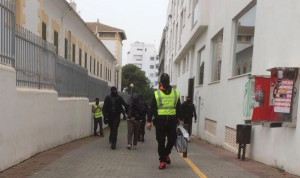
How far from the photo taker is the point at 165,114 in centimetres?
699

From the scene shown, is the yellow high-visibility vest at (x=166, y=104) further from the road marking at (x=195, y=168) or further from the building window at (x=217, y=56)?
the building window at (x=217, y=56)

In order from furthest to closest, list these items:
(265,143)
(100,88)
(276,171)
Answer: (100,88) → (265,143) → (276,171)

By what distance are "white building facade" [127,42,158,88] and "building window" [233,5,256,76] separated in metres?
115

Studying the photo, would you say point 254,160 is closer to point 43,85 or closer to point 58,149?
point 58,149

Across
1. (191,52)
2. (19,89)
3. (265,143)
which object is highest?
(191,52)

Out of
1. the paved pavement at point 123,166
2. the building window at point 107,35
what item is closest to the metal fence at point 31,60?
the paved pavement at point 123,166

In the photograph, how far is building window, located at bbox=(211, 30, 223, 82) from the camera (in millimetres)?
13867

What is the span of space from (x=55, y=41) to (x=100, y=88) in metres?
4.05

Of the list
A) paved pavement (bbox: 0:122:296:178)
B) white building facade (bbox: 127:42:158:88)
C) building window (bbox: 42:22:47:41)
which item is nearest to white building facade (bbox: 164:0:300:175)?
paved pavement (bbox: 0:122:296:178)

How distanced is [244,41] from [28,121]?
700cm

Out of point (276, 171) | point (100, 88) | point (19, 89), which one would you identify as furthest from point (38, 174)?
point (100, 88)

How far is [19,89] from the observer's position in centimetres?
711

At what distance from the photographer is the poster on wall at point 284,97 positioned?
715 cm

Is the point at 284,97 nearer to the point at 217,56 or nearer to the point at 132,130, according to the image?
the point at 132,130
